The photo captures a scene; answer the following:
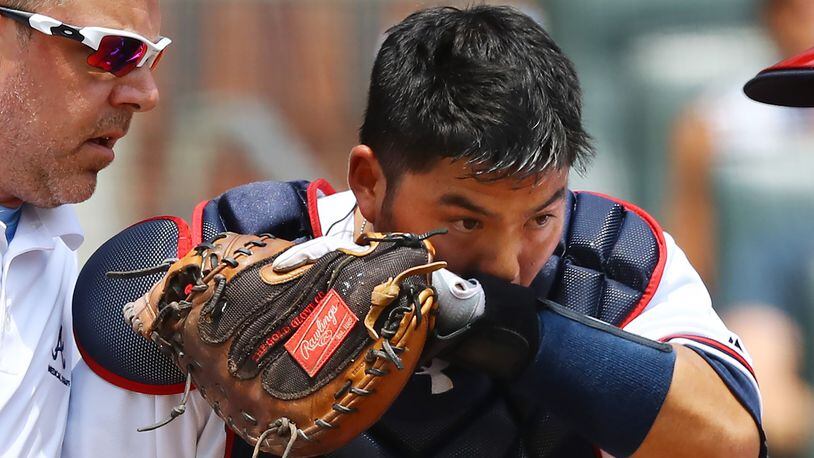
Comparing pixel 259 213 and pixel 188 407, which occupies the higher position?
pixel 259 213

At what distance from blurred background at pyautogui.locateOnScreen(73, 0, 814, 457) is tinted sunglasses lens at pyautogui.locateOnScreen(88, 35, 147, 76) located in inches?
74.2

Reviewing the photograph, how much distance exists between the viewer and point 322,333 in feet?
5.65

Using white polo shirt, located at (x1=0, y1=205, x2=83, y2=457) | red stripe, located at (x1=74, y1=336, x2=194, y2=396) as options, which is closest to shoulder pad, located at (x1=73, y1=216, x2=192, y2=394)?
red stripe, located at (x1=74, y1=336, x2=194, y2=396)

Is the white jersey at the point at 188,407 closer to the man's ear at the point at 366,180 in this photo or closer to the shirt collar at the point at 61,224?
the man's ear at the point at 366,180

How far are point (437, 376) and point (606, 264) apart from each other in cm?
39

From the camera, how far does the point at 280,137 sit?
13.5 feet

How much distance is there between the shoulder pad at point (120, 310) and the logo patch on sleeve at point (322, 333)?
0.29 metres

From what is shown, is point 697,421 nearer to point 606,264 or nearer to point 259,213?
point 606,264

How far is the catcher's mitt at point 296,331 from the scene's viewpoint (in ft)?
5.53

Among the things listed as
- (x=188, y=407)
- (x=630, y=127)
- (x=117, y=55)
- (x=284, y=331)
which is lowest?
(x=630, y=127)

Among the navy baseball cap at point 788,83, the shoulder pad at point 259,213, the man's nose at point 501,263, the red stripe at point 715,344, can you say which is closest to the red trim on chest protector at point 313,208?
the shoulder pad at point 259,213

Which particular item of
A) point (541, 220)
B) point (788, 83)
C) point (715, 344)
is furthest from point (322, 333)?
point (788, 83)

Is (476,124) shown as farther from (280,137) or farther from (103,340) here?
(280,137)

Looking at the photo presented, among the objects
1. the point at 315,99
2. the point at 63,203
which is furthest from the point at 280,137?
the point at 63,203
